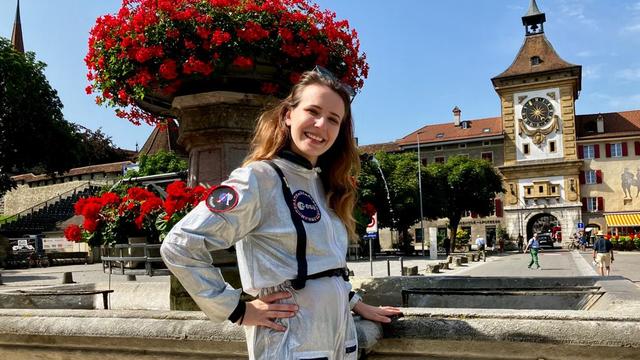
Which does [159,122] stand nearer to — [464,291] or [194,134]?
[194,134]

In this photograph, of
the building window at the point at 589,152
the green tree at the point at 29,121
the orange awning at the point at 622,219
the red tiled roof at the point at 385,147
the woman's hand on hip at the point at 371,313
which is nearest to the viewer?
the woman's hand on hip at the point at 371,313

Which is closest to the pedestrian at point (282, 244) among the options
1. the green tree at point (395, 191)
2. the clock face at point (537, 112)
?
the green tree at point (395, 191)

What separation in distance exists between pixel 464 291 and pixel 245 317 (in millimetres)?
2086

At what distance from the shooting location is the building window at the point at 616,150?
57750 millimetres

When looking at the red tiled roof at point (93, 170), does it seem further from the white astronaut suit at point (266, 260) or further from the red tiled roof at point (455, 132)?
the white astronaut suit at point (266, 260)

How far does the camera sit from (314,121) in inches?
82.1

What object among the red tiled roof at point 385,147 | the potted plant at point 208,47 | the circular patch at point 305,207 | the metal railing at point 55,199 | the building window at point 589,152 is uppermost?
the red tiled roof at point 385,147

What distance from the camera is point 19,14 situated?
278ft

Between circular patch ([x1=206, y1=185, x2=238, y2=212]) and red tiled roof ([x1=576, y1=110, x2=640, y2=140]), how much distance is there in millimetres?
62975

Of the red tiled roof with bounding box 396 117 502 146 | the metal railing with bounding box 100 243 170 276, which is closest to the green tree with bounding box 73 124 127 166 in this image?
the red tiled roof with bounding box 396 117 502 146

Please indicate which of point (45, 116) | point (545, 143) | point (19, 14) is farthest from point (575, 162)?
point (19, 14)

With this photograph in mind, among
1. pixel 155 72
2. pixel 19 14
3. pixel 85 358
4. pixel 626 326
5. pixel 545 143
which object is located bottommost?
pixel 85 358

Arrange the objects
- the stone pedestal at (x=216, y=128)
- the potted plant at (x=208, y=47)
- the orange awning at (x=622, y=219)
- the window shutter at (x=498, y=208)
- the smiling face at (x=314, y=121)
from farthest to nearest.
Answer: the window shutter at (x=498, y=208) → the orange awning at (x=622, y=219) → the stone pedestal at (x=216, y=128) → the potted plant at (x=208, y=47) → the smiling face at (x=314, y=121)

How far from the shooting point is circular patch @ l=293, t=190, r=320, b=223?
6.40 ft
